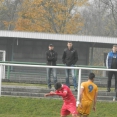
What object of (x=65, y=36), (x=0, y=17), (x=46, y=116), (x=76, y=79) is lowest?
(x=46, y=116)

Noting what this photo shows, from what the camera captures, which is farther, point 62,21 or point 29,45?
point 62,21

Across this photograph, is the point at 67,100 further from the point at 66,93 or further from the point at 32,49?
the point at 32,49

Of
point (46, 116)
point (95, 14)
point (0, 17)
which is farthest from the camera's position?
point (95, 14)

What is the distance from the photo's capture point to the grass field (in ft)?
40.2

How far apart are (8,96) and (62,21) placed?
3244 cm

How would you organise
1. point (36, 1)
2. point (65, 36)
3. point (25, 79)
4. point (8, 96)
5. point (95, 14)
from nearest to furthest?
1. point (8, 96)
2. point (25, 79)
3. point (65, 36)
4. point (36, 1)
5. point (95, 14)

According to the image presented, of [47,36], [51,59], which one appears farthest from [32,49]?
[51,59]

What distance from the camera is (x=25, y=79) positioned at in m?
17.9

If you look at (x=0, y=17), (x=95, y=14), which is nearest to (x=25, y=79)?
(x=0, y=17)

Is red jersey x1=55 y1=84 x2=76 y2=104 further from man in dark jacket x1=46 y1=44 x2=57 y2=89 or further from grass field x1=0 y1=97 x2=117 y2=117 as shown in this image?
man in dark jacket x1=46 y1=44 x2=57 y2=89

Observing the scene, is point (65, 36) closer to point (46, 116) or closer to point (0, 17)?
point (46, 116)

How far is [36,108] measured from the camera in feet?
41.3

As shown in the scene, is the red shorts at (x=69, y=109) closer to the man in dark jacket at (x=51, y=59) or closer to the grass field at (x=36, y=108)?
the grass field at (x=36, y=108)

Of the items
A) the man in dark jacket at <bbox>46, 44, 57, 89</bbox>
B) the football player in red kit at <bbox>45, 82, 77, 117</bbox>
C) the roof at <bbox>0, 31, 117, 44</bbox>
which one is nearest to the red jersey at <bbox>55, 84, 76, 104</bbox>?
the football player in red kit at <bbox>45, 82, 77, 117</bbox>
